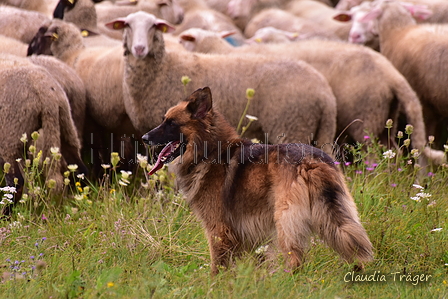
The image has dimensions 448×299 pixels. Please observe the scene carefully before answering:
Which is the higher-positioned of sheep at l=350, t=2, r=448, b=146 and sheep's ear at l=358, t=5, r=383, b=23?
sheep's ear at l=358, t=5, r=383, b=23

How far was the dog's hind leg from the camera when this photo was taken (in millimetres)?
3188

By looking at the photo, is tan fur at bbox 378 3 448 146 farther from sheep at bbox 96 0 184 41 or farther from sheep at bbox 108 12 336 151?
sheep at bbox 96 0 184 41

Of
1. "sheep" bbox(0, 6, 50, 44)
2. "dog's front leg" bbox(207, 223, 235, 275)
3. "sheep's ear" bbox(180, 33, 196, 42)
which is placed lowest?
"sheep's ear" bbox(180, 33, 196, 42)

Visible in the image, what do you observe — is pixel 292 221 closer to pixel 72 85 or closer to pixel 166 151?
pixel 166 151

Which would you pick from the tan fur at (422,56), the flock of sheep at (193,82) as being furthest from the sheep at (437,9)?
the tan fur at (422,56)

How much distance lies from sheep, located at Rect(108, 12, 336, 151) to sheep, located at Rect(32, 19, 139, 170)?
0.39 meters

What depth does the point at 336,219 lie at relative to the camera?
313 cm

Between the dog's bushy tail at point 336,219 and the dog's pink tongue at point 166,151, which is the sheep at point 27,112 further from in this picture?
the dog's bushy tail at point 336,219

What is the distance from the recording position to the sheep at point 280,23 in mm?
9977

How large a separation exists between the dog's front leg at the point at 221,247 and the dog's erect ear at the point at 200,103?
2.00 feet

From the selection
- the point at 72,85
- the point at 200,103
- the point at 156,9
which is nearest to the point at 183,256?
the point at 200,103

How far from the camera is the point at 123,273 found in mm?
3398

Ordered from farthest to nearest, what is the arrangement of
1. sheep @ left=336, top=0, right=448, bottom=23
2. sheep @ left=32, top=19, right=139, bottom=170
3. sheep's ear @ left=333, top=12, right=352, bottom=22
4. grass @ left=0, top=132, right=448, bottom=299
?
sheep @ left=336, top=0, right=448, bottom=23
sheep's ear @ left=333, top=12, right=352, bottom=22
sheep @ left=32, top=19, right=139, bottom=170
grass @ left=0, top=132, right=448, bottom=299

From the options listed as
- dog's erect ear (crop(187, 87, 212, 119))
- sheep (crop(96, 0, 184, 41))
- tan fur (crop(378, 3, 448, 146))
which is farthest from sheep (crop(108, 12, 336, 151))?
sheep (crop(96, 0, 184, 41))
